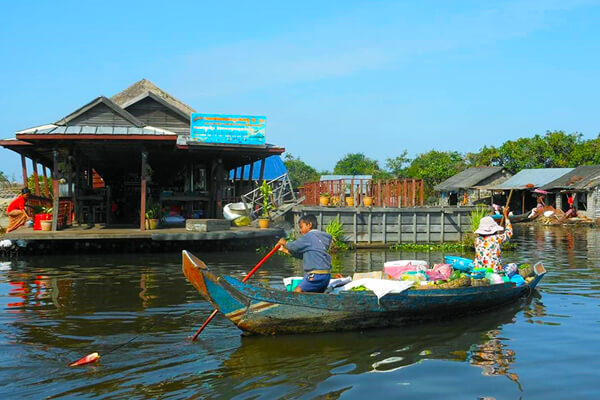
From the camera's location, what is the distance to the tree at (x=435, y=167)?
160ft

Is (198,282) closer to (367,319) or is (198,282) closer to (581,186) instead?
(367,319)

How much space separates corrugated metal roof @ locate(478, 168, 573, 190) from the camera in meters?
35.3

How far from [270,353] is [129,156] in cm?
1482

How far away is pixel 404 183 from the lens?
63.0 ft

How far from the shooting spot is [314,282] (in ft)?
24.8

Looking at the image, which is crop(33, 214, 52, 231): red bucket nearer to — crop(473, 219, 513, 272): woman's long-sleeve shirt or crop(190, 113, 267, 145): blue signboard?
crop(190, 113, 267, 145): blue signboard

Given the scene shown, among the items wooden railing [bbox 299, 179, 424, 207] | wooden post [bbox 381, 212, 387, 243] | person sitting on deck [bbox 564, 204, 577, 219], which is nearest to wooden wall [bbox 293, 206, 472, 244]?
wooden post [bbox 381, 212, 387, 243]

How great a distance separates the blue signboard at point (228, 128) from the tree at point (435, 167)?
99.9ft

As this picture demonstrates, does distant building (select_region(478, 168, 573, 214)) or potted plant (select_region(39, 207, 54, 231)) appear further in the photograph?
distant building (select_region(478, 168, 573, 214))

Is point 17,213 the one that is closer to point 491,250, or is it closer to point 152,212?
point 152,212

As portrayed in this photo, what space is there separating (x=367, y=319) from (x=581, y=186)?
1084 inches

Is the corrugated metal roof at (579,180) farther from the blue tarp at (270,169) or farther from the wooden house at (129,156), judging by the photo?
the wooden house at (129,156)

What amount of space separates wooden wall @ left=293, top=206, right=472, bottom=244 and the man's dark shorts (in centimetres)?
1098

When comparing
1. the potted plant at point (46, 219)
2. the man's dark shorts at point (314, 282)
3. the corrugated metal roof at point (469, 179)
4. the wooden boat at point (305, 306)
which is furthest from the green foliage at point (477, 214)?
the corrugated metal roof at point (469, 179)
